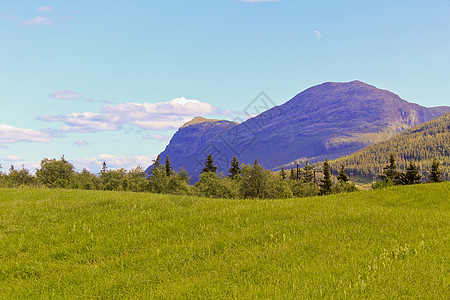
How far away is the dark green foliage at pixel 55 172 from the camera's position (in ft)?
236

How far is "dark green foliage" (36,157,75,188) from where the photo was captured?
71950mm

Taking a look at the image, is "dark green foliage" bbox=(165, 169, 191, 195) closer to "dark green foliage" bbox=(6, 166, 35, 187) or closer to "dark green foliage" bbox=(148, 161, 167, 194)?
"dark green foliage" bbox=(148, 161, 167, 194)

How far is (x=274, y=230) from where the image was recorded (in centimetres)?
1061

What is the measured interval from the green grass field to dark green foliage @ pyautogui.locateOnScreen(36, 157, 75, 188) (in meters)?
64.9

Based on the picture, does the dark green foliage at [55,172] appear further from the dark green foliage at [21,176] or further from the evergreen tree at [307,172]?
the evergreen tree at [307,172]

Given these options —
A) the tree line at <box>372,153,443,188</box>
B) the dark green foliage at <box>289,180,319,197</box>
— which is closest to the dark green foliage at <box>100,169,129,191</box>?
the dark green foliage at <box>289,180,319,197</box>

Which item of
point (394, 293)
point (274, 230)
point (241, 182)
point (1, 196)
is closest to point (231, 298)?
point (394, 293)

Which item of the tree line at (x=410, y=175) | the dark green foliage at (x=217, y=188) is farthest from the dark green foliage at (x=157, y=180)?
the tree line at (x=410, y=175)

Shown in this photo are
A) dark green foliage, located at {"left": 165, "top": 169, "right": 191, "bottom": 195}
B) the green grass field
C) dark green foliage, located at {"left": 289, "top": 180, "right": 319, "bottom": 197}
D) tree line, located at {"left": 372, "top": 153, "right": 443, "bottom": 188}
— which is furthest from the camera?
dark green foliage, located at {"left": 289, "top": 180, "right": 319, "bottom": 197}

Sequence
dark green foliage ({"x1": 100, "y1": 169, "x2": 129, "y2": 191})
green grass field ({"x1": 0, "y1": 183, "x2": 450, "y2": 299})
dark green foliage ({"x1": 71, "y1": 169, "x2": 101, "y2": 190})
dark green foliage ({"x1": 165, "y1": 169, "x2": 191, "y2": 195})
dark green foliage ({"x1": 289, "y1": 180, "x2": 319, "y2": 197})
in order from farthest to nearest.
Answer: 1. dark green foliage ({"x1": 289, "y1": 180, "x2": 319, "y2": 197})
2. dark green foliage ({"x1": 100, "y1": 169, "x2": 129, "y2": 191})
3. dark green foliage ({"x1": 165, "y1": 169, "x2": 191, "y2": 195})
4. dark green foliage ({"x1": 71, "y1": 169, "x2": 101, "y2": 190})
5. green grass field ({"x1": 0, "y1": 183, "x2": 450, "y2": 299})

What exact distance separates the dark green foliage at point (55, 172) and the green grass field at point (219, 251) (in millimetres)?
64912

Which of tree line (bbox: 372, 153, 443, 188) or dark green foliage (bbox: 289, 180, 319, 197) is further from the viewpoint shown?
dark green foliage (bbox: 289, 180, 319, 197)

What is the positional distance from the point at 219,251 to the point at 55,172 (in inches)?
2996

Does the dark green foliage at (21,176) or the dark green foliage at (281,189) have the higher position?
the dark green foliage at (21,176)
